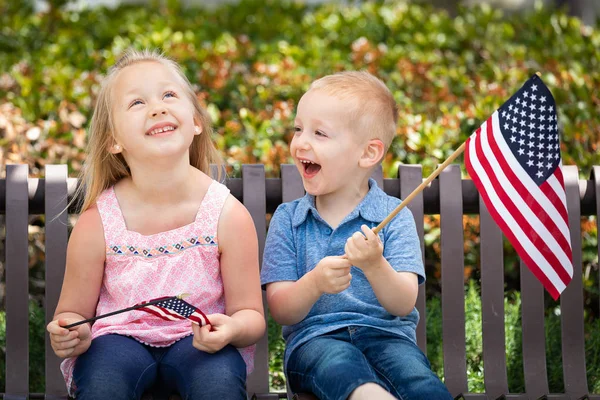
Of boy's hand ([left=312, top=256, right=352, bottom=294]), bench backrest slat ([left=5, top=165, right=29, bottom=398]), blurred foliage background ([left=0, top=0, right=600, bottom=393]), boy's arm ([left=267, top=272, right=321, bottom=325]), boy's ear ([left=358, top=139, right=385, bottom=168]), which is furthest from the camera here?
blurred foliage background ([left=0, top=0, right=600, bottom=393])

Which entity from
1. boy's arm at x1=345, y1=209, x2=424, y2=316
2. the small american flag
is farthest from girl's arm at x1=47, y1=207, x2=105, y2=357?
boy's arm at x1=345, y1=209, x2=424, y2=316

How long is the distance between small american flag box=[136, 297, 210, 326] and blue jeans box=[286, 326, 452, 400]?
38 centimetres

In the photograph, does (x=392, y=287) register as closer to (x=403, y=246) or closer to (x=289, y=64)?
(x=403, y=246)

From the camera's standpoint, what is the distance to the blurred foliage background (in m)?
4.34

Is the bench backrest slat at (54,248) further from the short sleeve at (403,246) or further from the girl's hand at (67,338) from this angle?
the short sleeve at (403,246)

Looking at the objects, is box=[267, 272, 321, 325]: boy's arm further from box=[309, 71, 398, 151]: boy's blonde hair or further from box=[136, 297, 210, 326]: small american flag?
box=[309, 71, 398, 151]: boy's blonde hair

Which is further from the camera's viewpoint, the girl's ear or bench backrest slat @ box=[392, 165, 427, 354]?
bench backrest slat @ box=[392, 165, 427, 354]

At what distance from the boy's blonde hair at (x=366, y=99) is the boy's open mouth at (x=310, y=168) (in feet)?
0.59

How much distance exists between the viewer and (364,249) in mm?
2789

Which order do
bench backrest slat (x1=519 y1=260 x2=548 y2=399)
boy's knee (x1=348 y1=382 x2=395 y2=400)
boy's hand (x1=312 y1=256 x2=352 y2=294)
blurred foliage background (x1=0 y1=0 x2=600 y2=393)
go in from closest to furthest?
boy's knee (x1=348 y1=382 x2=395 y2=400) → boy's hand (x1=312 y1=256 x2=352 y2=294) → bench backrest slat (x1=519 y1=260 x2=548 y2=399) → blurred foliage background (x1=0 y1=0 x2=600 y2=393)

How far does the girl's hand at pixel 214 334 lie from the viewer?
2832mm

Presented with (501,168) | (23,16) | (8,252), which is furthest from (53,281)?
(23,16)

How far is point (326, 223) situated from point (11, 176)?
3.80 feet

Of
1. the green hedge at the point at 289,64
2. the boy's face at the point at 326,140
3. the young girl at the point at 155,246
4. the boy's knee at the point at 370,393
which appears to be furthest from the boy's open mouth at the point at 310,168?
the green hedge at the point at 289,64
